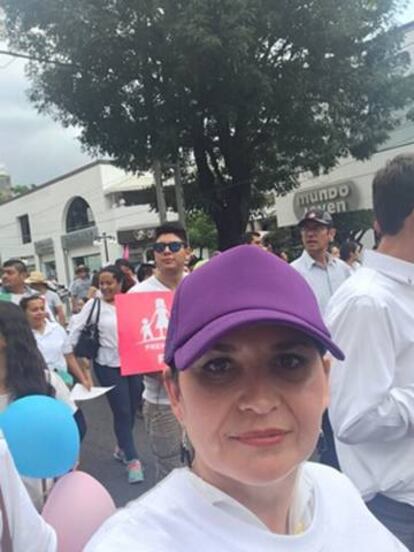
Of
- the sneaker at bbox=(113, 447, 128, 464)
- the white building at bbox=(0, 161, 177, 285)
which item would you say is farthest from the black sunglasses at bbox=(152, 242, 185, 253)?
the white building at bbox=(0, 161, 177, 285)

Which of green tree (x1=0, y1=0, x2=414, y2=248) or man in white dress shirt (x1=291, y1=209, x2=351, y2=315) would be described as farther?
green tree (x1=0, y1=0, x2=414, y2=248)

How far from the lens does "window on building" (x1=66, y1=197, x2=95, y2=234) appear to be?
47.3 metres

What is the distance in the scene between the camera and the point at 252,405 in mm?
979

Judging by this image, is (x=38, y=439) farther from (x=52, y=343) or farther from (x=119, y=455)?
(x=119, y=455)

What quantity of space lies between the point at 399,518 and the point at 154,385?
2.15 m

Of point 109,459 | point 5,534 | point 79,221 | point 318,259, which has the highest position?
point 79,221

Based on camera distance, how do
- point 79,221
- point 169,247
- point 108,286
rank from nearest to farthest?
point 169,247 → point 108,286 → point 79,221

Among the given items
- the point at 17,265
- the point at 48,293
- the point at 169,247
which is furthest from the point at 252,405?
the point at 48,293

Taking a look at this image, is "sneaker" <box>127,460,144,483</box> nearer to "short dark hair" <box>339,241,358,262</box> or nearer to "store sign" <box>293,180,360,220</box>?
"short dark hair" <box>339,241,358,262</box>

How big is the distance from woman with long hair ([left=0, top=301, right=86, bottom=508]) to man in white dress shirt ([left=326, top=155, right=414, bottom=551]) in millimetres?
1506

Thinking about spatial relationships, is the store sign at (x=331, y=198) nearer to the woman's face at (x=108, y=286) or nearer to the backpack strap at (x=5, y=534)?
the woman's face at (x=108, y=286)

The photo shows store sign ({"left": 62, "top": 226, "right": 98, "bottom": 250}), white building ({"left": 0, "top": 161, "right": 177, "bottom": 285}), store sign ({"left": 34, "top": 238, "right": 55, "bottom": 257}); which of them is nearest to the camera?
white building ({"left": 0, "top": 161, "right": 177, "bottom": 285})

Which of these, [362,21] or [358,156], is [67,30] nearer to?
[362,21]

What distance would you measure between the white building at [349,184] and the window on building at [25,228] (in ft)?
96.9
